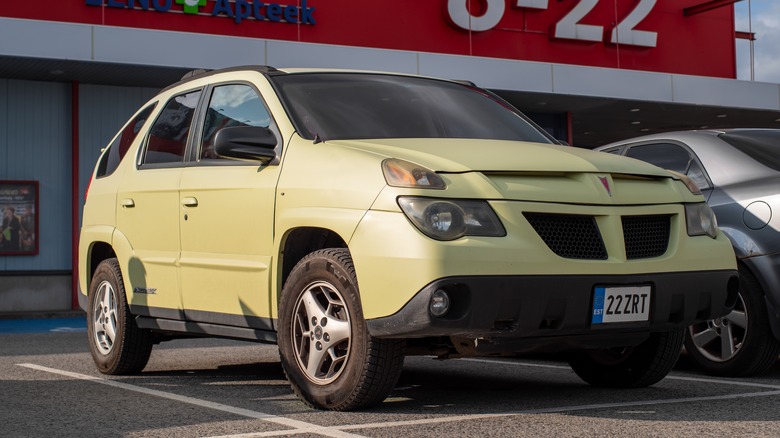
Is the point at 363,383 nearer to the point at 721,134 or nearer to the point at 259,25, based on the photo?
the point at 721,134

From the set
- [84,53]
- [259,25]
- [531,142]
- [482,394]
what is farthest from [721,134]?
[259,25]

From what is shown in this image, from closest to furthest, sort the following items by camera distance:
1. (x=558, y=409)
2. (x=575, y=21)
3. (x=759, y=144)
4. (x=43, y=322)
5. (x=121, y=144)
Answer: (x=558, y=409)
(x=759, y=144)
(x=121, y=144)
(x=43, y=322)
(x=575, y=21)

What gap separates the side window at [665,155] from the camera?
7.80 m

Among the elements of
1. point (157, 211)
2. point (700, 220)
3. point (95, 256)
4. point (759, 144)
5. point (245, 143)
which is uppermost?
point (759, 144)

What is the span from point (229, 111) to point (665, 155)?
3170 mm

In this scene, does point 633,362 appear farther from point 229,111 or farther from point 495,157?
point 229,111

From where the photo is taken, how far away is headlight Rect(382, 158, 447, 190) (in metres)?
4.99

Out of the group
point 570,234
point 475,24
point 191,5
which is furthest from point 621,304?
point 475,24

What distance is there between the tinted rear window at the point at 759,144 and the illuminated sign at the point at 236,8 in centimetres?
1284

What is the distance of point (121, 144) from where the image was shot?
25.5 ft

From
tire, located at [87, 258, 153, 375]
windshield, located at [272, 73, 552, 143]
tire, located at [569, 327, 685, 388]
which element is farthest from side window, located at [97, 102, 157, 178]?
tire, located at [569, 327, 685, 388]

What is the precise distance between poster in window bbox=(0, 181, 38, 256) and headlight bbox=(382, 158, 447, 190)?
579 inches

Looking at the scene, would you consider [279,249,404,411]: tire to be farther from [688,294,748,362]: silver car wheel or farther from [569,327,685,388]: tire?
[688,294,748,362]: silver car wheel

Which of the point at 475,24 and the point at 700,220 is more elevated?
the point at 475,24
